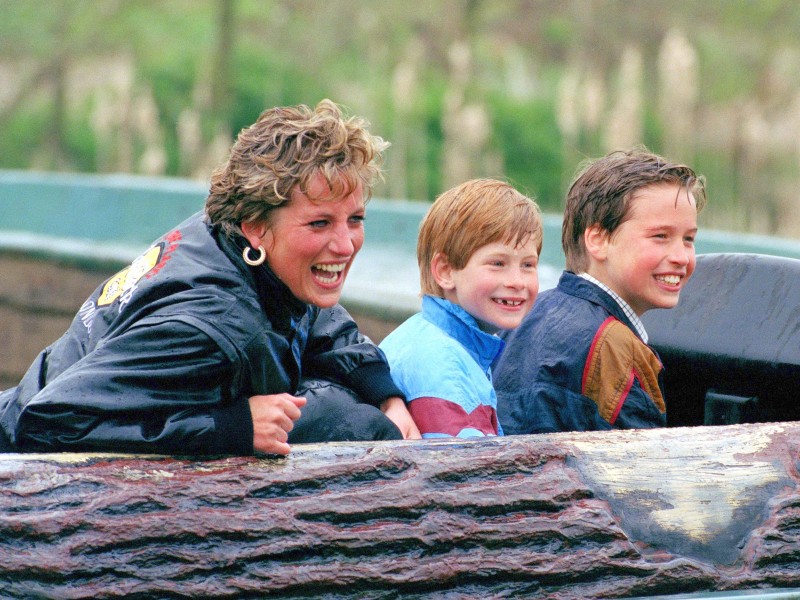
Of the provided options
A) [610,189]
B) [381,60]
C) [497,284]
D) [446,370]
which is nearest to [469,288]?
[497,284]

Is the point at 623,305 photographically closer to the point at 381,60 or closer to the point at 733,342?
the point at 733,342

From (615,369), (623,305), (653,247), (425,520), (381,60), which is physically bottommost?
(425,520)

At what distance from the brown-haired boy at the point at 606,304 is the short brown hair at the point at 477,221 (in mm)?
200

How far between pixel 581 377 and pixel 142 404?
1019mm

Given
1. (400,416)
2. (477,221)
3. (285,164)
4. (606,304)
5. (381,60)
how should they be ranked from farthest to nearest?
(381,60) < (606,304) < (477,221) < (400,416) < (285,164)

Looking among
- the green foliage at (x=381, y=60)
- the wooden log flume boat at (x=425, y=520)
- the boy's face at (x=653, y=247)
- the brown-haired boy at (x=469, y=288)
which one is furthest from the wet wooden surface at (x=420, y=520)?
the green foliage at (x=381, y=60)

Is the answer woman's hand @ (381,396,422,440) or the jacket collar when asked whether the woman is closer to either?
woman's hand @ (381,396,422,440)

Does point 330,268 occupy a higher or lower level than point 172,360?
higher

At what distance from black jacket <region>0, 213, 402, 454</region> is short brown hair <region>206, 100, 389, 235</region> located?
0.21ft

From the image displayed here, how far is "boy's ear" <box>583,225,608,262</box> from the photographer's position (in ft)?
9.34

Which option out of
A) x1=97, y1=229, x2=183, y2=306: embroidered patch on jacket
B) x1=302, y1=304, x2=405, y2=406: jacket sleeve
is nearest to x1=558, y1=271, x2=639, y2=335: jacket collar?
x1=302, y1=304, x2=405, y2=406: jacket sleeve

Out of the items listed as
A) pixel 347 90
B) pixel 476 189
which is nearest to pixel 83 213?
pixel 347 90

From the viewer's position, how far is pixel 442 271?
273cm

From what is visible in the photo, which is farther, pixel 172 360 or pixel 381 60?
pixel 381 60
